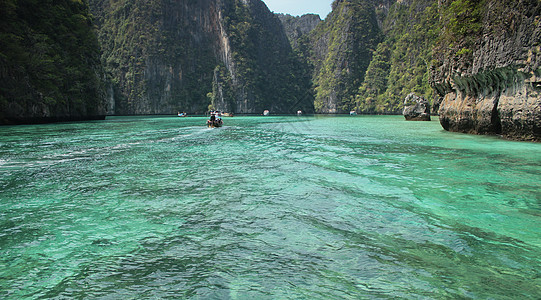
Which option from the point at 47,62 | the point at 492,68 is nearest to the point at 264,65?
the point at 47,62

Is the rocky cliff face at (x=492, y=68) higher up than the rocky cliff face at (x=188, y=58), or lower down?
lower down

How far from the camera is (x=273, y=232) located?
231 inches

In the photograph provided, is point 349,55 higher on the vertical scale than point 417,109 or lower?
higher

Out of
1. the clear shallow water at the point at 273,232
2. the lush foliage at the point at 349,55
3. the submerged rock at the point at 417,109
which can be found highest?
the lush foliage at the point at 349,55

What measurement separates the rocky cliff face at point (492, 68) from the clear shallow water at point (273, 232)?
234 inches

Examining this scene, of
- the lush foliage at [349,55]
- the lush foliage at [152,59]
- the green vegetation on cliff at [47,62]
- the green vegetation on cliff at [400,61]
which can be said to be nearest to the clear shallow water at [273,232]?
the green vegetation on cliff at [47,62]

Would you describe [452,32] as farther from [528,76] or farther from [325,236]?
[325,236]

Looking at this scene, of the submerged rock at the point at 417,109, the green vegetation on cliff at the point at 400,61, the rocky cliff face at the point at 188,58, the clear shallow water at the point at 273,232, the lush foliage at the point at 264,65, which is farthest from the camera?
the lush foliage at the point at 264,65

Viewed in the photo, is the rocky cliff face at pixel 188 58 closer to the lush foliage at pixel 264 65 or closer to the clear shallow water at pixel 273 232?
the lush foliage at pixel 264 65

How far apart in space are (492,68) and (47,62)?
44.0m

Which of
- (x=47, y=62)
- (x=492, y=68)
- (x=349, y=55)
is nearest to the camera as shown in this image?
(x=492, y=68)

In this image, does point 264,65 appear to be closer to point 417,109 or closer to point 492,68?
point 417,109

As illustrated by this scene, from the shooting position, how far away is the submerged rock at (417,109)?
164ft

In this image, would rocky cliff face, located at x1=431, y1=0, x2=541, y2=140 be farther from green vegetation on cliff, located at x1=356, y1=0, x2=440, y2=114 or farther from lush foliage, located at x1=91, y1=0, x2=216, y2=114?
lush foliage, located at x1=91, y1=0, x2=216, y2=114
